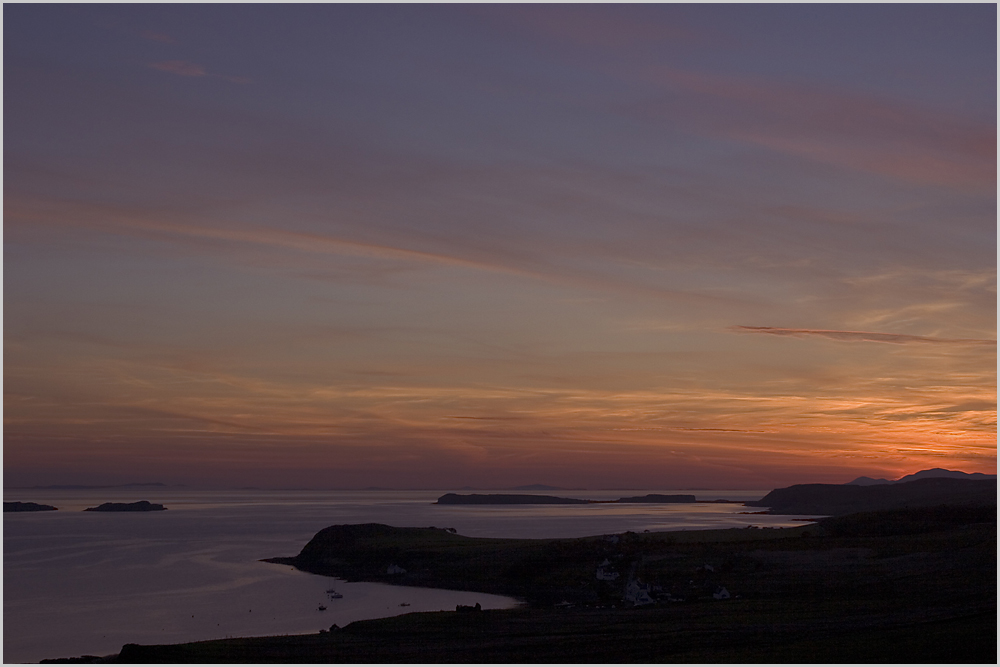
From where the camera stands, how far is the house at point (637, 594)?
56.5 metres

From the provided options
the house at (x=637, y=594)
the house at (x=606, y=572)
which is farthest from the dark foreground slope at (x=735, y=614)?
the house at (x=637, y=594)

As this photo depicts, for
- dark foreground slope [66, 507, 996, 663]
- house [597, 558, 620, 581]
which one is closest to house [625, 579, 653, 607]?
dark foreground slope [66, 507, 996, 663]

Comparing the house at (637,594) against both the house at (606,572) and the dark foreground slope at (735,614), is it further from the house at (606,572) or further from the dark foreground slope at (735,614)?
the house at (606,572)

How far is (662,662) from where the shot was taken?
113ft

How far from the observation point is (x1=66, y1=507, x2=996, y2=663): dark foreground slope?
35.4 m

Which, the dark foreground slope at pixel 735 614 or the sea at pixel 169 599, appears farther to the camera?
the sea at pixel 169 599

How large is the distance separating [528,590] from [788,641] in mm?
38187

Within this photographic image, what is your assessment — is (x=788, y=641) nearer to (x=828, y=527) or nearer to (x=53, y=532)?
(x=828, y=527)

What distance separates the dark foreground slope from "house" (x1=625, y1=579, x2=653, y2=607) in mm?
986

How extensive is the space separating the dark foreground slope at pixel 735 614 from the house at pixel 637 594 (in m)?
0.99

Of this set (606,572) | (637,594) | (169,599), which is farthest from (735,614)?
(169,599)

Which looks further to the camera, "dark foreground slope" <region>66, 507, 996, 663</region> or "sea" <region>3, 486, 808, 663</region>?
"sea" <region>3, 486, 808, 663</region>

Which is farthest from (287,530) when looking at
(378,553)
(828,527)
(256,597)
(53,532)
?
(828,527)

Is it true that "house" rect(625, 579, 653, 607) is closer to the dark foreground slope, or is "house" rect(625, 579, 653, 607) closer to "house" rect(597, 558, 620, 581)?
the dark foreground slope
